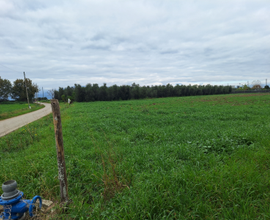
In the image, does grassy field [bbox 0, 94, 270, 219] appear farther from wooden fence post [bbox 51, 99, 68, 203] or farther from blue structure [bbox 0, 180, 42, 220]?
blue structure [bbox 0, 180, 42, 220]

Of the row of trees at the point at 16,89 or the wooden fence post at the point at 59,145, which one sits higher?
the row of trees at the point at 16,89

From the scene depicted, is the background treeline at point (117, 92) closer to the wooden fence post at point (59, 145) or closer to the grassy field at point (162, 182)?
the grassy field at point (162, 182)

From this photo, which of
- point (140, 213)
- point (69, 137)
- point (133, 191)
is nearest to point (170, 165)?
point (133, 191)

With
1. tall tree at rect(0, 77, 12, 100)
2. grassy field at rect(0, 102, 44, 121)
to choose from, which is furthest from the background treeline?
tall tree at rect(0, 77, 12, 100)

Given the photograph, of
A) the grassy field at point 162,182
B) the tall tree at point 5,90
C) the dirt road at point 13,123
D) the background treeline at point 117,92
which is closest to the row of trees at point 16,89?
the tall tree at point 5,90

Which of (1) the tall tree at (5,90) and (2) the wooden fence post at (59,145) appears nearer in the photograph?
(2) the wooden fence post at (59,145)

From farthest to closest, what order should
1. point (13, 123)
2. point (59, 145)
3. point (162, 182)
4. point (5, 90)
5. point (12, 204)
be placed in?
point (5, 90)
point (13, 123)
point (162, 182)
point (59, 145)
point (12, 204)

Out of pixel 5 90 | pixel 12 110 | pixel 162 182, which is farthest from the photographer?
pixel 5 90

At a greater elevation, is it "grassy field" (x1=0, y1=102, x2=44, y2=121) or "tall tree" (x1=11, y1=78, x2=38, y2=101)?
"tall tree" (x1=11, y1=78, x2=38, y2=101)

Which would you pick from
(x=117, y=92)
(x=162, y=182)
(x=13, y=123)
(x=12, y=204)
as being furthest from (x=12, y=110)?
(x=117, y=92)

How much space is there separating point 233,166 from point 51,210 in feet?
12.5

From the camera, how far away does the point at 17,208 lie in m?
2.22

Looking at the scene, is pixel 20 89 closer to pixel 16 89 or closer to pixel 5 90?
pixel 16 89

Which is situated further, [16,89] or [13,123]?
[16,89]
